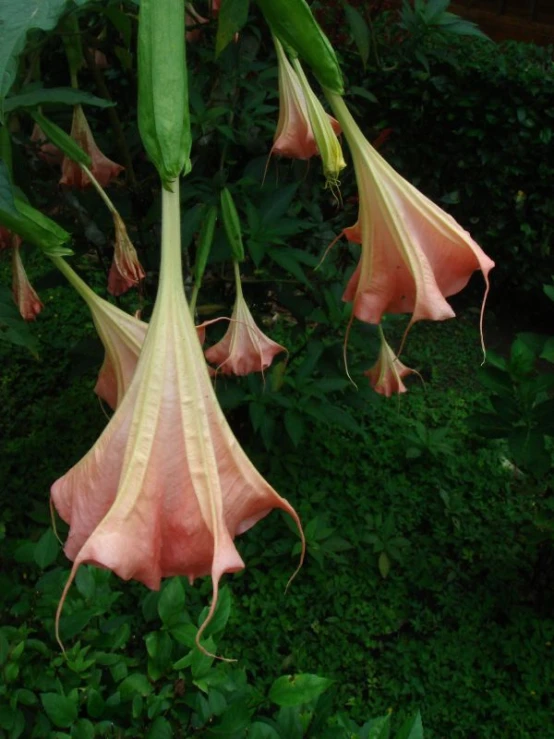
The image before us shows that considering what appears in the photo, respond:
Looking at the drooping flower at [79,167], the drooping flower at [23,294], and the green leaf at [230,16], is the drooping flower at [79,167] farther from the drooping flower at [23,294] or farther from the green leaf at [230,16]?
the green leaf at [230,16]

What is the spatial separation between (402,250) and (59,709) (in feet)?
2.58

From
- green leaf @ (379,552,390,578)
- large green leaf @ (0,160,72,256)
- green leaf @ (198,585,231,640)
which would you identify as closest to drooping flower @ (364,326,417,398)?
green leaf @ (198,585,231,640)

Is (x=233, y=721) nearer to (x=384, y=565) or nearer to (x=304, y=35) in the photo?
(x=304, y=35)

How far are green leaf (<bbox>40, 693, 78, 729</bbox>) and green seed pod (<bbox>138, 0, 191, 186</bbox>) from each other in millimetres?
776

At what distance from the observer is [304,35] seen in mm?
518

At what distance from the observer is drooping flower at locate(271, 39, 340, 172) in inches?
30.9

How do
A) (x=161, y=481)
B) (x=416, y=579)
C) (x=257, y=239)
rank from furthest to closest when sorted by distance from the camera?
(x=416, y=579) → (x=257, y=239) → (x=161, y=481)

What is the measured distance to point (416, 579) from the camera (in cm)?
207

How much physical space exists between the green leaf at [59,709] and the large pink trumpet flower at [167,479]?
667 millimetres

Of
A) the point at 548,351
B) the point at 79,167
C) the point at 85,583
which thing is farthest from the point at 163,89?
the point at 548,351

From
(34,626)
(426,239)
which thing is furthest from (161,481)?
(34,626)

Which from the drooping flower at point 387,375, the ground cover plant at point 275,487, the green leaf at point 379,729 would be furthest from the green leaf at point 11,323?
the drooping flower at point 387,375

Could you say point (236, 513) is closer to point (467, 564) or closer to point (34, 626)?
point (34, 626)

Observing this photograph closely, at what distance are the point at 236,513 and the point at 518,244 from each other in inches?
125
